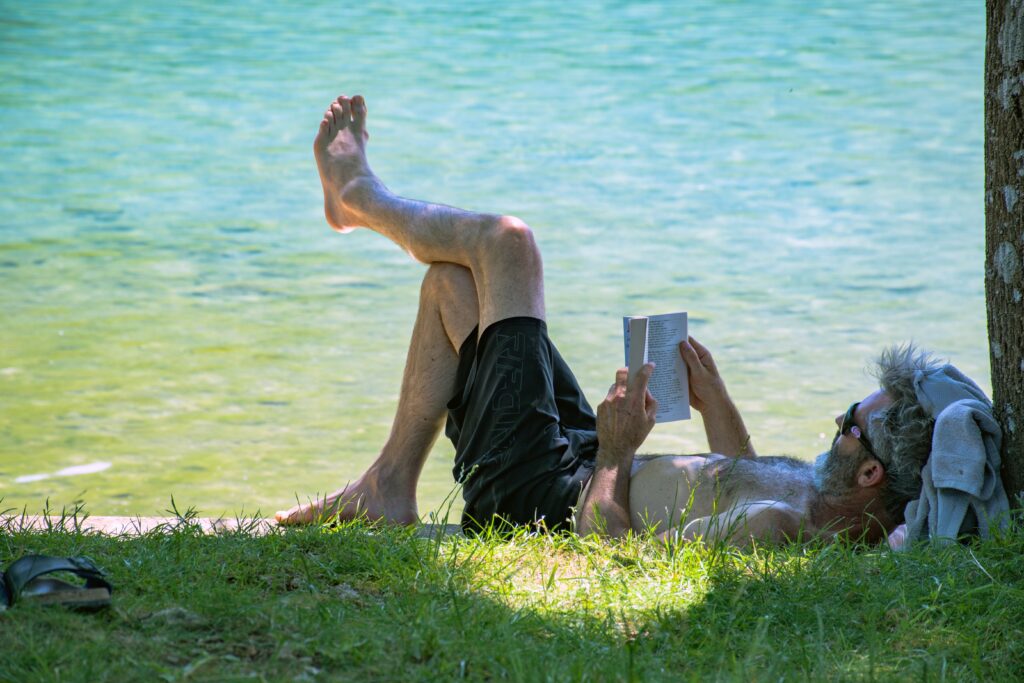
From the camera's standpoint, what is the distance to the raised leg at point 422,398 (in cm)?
331

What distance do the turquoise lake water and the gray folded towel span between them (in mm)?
2652

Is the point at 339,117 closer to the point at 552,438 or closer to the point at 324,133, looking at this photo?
the point at 324,133

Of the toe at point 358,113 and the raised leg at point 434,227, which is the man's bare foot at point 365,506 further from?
the toe at point 358,113

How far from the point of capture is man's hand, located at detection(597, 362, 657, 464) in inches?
117

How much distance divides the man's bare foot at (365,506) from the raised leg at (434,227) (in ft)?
1.82

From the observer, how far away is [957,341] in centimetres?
705

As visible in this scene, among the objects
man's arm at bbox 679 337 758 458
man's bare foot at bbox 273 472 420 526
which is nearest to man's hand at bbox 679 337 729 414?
man's arm at bbox 679 337 758 458

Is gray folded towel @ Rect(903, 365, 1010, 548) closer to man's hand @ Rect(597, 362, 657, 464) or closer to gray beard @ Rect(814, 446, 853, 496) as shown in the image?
gray beard @ Rect(814, 446, 853, 496)

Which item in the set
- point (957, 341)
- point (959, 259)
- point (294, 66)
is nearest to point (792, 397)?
point (957, 341)

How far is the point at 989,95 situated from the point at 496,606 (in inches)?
64.7

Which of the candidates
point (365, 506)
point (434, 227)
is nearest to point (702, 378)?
point (434, 227)

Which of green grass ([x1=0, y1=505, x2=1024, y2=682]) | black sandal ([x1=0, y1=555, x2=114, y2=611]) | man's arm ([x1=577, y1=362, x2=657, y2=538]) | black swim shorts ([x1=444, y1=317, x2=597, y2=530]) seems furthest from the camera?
black swim shorts ([x1=444, y1=317, x2=597, y2=530])

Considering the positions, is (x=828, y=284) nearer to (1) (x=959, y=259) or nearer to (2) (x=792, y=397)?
(1) (x=959, y=259)

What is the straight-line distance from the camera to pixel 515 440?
3.09 meters
